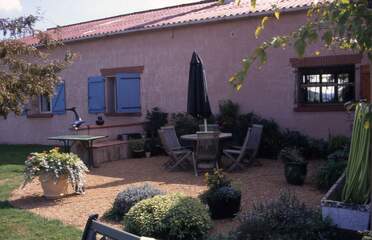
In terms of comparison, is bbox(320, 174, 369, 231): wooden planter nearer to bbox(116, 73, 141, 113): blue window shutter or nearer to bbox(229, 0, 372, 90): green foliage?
bbox(229, 0, 372, 90): green foliage

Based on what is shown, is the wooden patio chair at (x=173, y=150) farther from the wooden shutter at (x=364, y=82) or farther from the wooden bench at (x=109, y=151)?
the wooden shutter at (x=364, y=82)

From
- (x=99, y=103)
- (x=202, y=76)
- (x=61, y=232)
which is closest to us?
(x=61, y=232)

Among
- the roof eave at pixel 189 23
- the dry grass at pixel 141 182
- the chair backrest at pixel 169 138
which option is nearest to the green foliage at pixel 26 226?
the dry grass at pixel 141 182

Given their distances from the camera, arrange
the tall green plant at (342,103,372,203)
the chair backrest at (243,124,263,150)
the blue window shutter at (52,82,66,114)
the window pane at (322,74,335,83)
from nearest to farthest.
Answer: the tall green plant at (342,103,372,203), the chair backrest at (243,124,263,150), the window pane at (322,74,335,83), the blue window shutter at (52,82,66,114)

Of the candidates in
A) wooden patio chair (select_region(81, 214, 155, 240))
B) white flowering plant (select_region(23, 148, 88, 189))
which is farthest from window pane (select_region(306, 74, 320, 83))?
wooden patio chair (select_region(81, 214, 155, 240))

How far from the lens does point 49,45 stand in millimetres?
8336

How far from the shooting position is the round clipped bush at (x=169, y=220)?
5.00 m

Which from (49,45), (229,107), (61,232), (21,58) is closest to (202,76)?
(229,107)

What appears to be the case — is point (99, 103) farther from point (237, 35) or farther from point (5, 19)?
point (5, 19)

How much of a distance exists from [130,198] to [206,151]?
3.23 metres

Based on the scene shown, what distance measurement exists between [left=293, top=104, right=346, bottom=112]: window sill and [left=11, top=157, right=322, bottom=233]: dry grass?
4.26 ft

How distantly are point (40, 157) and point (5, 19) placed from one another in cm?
210

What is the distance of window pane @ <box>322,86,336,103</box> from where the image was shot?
10.9 meters

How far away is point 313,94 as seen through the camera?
11133mm
